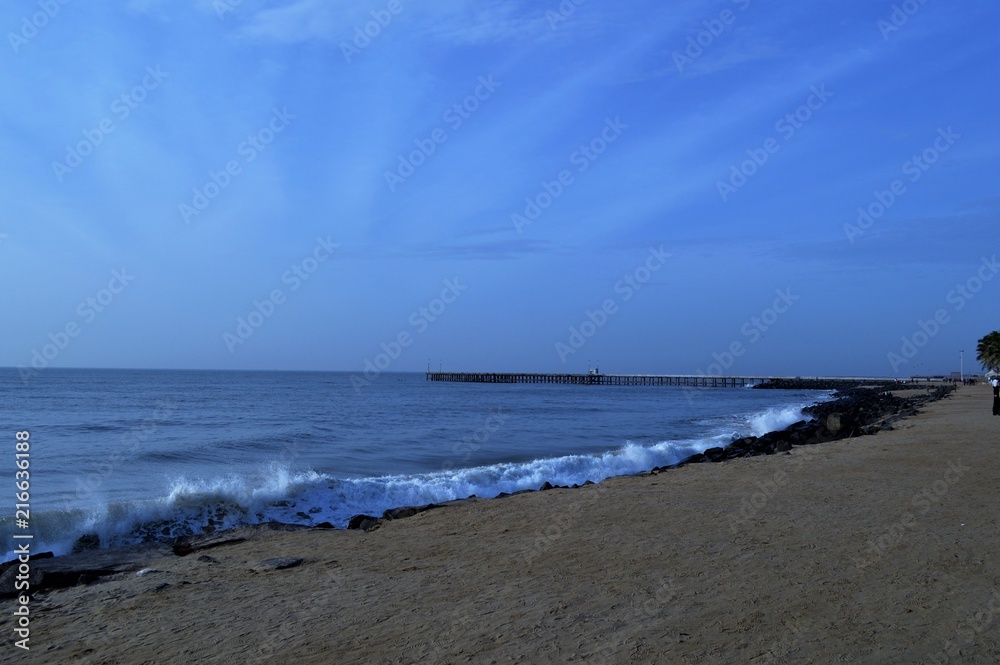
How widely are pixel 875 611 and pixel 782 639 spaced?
3.34 feet

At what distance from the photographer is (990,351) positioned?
79438 mm

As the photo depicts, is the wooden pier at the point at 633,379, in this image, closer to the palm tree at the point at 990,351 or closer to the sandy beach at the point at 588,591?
the palm tree at the point at 990,351

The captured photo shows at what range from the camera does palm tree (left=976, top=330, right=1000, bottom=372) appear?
77.1 m

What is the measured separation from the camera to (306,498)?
1377 cm

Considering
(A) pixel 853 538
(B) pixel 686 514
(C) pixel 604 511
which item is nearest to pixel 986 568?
(A) pixel 853 538

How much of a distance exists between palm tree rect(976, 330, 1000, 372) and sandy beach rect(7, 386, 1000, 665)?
8150 cm

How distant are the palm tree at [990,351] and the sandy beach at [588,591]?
267 feet

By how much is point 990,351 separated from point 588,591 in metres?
91.2

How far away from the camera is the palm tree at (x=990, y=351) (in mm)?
77119

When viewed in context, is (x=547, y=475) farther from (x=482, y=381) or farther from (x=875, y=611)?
(x=482, y=381)

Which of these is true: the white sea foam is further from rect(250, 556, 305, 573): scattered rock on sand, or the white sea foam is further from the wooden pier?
the wooden pier

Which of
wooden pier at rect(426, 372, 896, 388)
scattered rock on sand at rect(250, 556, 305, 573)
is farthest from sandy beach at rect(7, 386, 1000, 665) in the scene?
wooden pier at rect(426, 372, 896, 388)

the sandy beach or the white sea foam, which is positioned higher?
the white sea foam

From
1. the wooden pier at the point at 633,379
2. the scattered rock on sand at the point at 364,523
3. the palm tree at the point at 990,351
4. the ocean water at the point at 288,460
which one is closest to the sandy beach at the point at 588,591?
the scattered rock on sand at the point at 364,523
